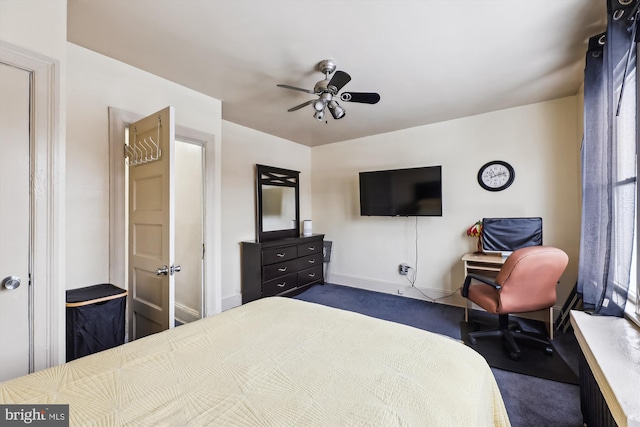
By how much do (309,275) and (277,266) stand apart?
0.78 m

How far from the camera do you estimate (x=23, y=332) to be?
1349mm

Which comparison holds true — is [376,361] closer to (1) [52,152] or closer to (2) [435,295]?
(1) [52,152]

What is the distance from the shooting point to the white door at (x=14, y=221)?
4.25 ft

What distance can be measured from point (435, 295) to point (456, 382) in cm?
313

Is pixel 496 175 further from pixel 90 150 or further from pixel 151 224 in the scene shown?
pixel 90 150

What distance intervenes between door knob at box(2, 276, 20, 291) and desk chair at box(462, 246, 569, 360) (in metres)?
3.23

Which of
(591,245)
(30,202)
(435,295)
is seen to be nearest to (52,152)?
(30,202)

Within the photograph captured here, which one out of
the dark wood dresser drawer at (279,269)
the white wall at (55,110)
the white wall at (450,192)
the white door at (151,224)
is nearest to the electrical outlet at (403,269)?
the white wall at (450,192)

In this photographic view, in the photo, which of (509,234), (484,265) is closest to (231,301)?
(484,265)

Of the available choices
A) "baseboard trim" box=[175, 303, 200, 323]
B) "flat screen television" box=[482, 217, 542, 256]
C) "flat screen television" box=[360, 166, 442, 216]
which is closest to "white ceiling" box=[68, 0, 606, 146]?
"flat screen television" box=[360, 166, 442, 216]

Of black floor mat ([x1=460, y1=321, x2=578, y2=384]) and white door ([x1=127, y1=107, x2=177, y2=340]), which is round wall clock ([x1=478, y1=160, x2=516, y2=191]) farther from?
white door ([x1=127, y1=107, x2=177, y2=340])

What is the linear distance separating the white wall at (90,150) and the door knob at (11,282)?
0.64 m

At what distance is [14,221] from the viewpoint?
1327 mm

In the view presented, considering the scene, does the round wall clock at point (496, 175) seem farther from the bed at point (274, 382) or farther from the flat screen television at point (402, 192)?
the bed at point (274, 382)
